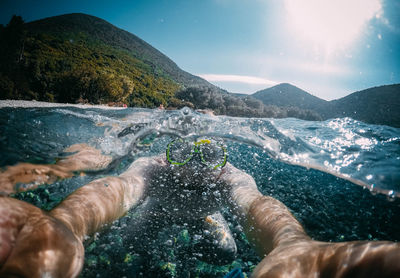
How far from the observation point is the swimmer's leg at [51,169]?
363cm

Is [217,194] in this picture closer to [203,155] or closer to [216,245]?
[203,155]

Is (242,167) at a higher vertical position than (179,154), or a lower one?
lower

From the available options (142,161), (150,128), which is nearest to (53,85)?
(150,128)

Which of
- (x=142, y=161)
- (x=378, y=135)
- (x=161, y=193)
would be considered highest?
(x=378, y=135)

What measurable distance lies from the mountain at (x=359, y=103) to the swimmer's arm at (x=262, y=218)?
1464cm

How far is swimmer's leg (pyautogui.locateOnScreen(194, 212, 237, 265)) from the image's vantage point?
2.47 m

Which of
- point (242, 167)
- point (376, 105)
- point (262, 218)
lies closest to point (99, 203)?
point (262, 218)

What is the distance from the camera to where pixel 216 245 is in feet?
8.53

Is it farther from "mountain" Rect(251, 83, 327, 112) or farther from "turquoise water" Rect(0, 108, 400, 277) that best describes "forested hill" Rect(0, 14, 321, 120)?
"mountain" Rect(251, 83, 327, 112)

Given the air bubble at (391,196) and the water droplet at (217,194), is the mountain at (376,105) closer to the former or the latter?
the air bubble at (391,196)

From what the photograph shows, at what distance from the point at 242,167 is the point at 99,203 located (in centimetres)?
605

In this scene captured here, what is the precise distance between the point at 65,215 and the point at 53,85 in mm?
24695

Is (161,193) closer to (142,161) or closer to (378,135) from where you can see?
(142,161)

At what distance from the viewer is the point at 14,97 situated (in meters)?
12.6
